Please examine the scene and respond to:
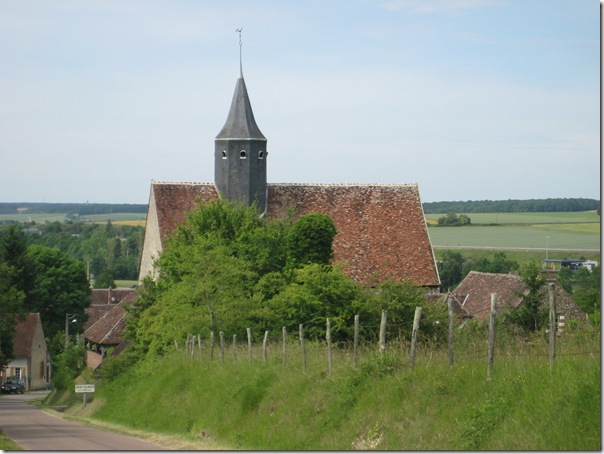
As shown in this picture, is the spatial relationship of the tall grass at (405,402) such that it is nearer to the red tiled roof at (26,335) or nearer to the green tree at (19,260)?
the red tiled roof at (26,335)

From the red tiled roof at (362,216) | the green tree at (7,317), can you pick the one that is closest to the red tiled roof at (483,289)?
the red tiled roof at (362,216)

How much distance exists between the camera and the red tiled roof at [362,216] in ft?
163

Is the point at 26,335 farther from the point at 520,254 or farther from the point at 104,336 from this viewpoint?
the point at 520,254

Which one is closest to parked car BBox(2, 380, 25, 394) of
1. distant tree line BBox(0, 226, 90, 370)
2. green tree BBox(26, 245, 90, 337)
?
distant tree line BBox(0, 226, 90, 370)

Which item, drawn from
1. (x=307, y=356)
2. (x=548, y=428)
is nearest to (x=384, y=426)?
(x=548, y=428)

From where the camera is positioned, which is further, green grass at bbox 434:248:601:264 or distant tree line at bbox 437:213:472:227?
distant tree line at bbox 437:213:472:227

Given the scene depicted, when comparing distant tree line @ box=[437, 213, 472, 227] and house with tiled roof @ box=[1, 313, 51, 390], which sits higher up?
distant tree line @ box=[437, 213, 472, 227]

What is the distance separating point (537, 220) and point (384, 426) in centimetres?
7348

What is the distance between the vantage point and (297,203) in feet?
173

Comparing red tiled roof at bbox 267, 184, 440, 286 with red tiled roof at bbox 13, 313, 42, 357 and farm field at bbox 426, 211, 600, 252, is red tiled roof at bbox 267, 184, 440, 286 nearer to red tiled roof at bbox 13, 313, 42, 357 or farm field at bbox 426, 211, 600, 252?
farm field at bbox 426, 211, 600, 252

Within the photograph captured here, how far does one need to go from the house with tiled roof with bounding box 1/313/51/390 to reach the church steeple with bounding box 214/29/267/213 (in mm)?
29916

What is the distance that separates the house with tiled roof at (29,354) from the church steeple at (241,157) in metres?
29.9

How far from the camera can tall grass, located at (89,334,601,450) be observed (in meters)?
12.9

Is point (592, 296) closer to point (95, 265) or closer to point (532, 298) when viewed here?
point (532, 298)
